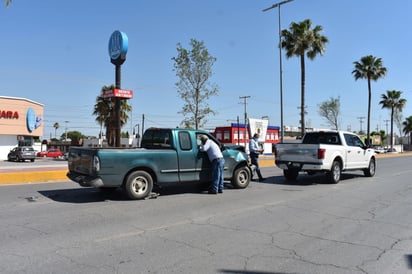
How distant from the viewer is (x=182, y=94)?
28.1 meters

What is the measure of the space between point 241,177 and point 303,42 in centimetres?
2560

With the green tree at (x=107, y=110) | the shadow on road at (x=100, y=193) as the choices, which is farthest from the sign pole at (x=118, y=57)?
the green tree at (x=107, y=110)

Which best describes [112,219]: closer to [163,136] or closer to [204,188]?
[163,136]

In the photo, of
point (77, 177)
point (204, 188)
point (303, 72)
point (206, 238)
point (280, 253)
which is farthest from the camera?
point (303, 72)

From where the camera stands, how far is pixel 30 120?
5059 cm

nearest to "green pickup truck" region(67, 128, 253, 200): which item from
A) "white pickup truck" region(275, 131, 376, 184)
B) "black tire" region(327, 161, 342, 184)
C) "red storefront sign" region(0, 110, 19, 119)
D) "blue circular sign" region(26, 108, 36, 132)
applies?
"white pickup truck" region(275, 131, 376, 184)

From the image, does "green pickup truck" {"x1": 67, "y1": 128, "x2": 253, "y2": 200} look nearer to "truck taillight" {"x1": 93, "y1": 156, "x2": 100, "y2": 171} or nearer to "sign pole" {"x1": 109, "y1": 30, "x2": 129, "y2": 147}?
"truck taillight" {"x1": 93, "y1": 156, "x2": 100, "y2": 171}

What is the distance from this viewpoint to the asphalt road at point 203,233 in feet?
15.7

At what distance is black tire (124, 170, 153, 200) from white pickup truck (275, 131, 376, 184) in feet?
21.3

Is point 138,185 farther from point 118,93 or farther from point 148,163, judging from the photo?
point 118,93

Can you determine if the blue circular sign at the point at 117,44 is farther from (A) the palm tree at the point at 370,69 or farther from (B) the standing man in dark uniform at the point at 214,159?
(A) the palm tree at the point at 370,69

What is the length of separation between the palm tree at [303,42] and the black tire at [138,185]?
26.8 m

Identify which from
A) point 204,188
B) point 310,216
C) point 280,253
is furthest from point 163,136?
point 280,253

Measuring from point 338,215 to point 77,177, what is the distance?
6.34 meters
